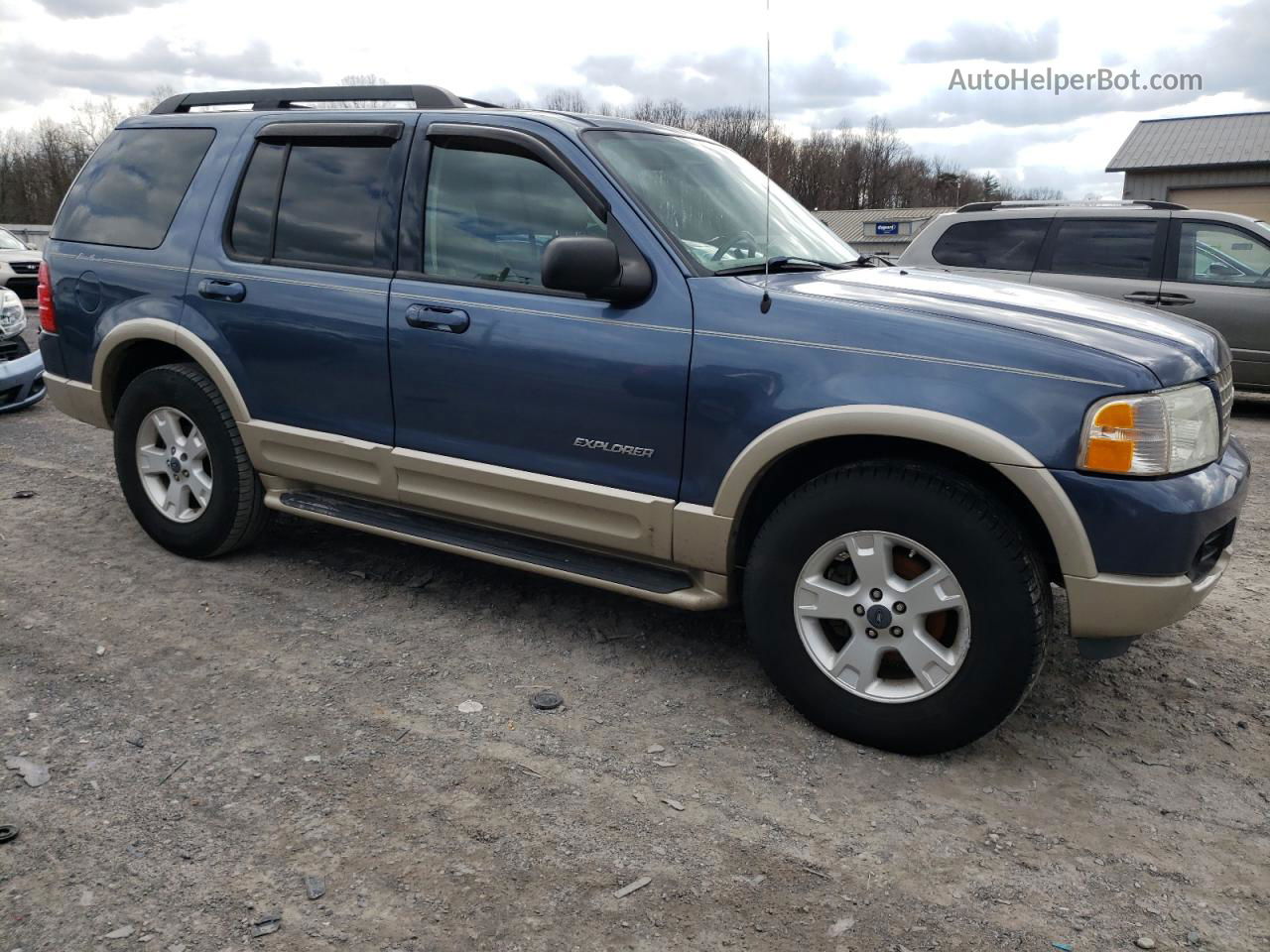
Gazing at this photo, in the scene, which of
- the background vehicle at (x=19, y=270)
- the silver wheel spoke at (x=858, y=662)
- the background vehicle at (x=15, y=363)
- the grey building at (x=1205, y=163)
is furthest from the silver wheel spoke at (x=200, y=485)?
the grey building at (x=1205, y=163)

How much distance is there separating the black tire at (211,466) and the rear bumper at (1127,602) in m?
3.35

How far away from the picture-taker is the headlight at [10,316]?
8.05 meters

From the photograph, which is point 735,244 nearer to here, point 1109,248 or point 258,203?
point 258,203

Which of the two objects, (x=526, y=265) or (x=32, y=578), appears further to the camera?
(x=32, y=578)

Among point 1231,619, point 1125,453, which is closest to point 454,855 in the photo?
point 1125,453

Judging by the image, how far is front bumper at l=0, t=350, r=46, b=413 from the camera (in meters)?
8.25

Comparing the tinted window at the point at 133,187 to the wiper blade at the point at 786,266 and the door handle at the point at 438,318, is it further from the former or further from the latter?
the wiper blade at the point at 786,266

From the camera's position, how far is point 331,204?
14.1 ft

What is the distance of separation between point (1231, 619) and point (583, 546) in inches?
106

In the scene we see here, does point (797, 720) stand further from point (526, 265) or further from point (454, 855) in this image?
point (526, 265)

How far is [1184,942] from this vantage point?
8.05 feet

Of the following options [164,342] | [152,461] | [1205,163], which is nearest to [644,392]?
[164,342]

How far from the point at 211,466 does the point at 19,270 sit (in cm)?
1525

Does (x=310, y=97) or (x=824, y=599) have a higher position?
(x=310, y=97)
